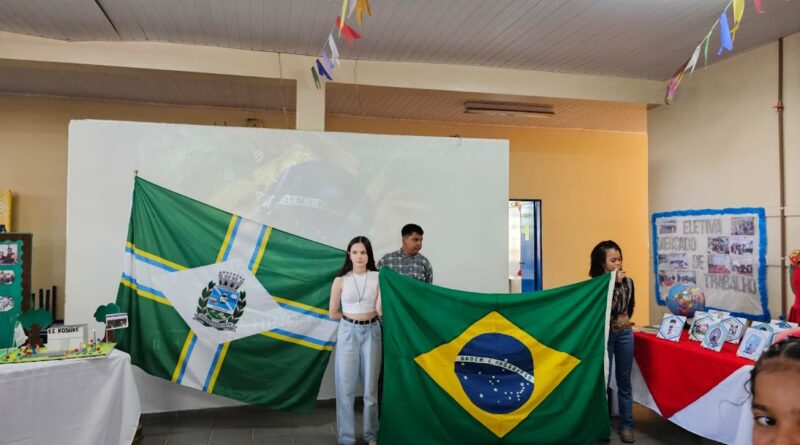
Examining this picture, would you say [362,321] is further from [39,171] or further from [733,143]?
Result: [39,171]

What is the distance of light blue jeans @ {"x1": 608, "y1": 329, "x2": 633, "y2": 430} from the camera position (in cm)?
301

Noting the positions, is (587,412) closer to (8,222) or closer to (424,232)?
(424,232)

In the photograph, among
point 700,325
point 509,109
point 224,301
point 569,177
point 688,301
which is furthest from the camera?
point 569,177

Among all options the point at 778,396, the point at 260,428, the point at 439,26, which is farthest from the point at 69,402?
the point at 439,26

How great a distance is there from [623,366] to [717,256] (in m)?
1.62

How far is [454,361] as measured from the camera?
8.86ft

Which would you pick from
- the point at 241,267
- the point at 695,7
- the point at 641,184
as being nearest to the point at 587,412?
the point at 241,267

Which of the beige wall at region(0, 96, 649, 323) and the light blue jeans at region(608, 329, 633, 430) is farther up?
the beige wall at region(0, 96, 649, 323)

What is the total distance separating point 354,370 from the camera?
284 cm

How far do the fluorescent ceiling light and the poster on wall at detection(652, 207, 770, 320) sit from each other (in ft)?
5.37

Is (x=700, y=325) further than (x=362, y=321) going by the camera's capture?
Yes

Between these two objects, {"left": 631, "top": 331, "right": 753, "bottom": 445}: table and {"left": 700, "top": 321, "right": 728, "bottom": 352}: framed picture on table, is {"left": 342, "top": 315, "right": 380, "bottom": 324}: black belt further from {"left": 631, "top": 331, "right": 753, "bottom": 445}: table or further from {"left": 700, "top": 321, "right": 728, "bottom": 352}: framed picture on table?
{"left": 700, "top": 321, "right": 728, "bottom": 352}: framed picture on table

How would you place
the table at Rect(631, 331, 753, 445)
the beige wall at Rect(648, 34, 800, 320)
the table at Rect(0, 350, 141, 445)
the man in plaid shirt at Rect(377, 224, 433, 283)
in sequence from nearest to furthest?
the table at Rect(0, 350, 141, 445) < the table at Rect(631, 331, 753, 445) < the man in plaid shirt at Rect(377, 224, 433, 283) < the beige wall at Rect(648, 34, 800, 320)

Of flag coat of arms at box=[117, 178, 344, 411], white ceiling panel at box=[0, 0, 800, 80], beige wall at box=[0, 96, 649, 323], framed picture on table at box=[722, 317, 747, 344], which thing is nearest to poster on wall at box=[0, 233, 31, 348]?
flag coat of arms at box=[117, 178, 344, 411]
